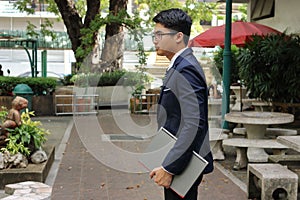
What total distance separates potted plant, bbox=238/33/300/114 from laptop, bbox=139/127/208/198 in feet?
25.9

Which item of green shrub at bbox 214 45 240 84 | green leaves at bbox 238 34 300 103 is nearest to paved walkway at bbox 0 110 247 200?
green leaves at bbox 238 34 300 103

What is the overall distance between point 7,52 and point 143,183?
3487 cm

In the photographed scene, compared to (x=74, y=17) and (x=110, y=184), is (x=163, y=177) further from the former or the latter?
(x=74, y=17)

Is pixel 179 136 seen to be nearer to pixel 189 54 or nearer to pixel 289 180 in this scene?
pixel 189 54

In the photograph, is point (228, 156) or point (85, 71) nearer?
point (228, 156)

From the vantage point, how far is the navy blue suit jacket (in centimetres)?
266

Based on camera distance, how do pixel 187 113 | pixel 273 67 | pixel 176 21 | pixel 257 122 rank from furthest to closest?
1. pixel 273 67
2. pixel 257 122
3. pixel 176 21
4. pixel 187 113

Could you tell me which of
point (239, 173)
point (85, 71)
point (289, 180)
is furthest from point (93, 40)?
point (289, 180)

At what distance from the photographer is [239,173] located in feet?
22.8

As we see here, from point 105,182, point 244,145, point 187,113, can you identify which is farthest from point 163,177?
point 244,145

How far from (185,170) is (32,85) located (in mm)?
12490

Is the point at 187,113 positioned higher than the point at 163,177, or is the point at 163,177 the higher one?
the point at 187,113

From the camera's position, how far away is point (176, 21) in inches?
111

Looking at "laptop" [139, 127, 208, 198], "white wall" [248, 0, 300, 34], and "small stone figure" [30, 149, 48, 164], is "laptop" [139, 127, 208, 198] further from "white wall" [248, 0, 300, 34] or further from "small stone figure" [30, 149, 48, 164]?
"white wall" [248, 0, 300, 34]
